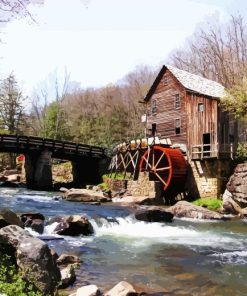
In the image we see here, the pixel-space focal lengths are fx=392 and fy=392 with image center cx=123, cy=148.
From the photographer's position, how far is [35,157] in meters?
33.7

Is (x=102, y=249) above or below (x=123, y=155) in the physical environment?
below

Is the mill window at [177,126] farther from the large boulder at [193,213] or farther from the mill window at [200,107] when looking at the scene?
the large boulder at [193,213]

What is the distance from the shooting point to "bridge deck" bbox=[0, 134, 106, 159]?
31453 millimetres

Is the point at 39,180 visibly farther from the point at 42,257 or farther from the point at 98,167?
the point at 42,257

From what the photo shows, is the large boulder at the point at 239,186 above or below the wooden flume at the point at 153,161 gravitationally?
below

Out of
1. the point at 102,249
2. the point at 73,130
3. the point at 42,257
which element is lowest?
the point at 102,249

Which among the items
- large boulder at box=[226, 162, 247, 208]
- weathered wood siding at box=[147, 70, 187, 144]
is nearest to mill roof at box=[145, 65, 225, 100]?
weathered wood siding at box=[147, 70, 187, 144]

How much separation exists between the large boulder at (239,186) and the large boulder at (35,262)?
14.9 meters

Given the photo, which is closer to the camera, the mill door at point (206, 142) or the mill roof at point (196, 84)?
the mill door at point (206, 142)

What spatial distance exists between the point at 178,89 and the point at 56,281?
22.3 metres

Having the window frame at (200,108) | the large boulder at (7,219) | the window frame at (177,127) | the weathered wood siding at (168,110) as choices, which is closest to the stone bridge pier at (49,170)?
the weathered wood siding at (168,110)

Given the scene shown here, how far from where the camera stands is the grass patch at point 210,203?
21255 mm

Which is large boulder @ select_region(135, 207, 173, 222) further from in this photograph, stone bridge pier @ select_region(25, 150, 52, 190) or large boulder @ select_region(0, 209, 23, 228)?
stone bridge pier @ select_region(25, 150, 52, 190)

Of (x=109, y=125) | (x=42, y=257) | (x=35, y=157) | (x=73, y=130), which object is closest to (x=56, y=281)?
(x=42, y=257)
